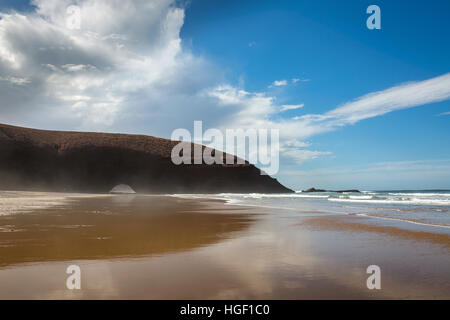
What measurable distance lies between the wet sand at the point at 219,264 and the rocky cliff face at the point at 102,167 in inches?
2588

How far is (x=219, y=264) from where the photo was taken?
484 cm

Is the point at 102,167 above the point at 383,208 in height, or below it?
above

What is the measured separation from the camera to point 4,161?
197 ft
